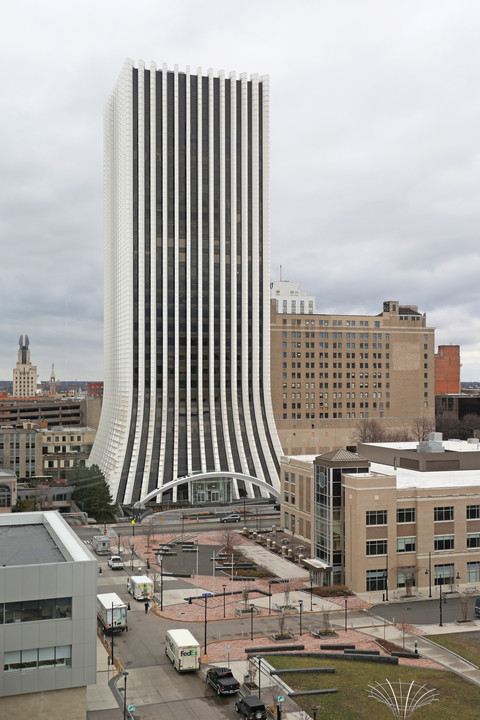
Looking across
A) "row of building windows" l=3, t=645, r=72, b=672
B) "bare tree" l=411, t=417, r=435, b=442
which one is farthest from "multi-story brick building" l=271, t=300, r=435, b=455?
"row of building windows" l=3, t=645, r=72, b=672

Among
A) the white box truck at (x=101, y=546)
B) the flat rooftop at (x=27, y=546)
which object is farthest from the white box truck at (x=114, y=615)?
the white box truck at (x=101, y=546)

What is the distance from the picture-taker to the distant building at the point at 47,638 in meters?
35.7

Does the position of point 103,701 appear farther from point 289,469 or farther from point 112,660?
point 289,469

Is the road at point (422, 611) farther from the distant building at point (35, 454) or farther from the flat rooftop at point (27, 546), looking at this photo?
the distant building at point (35, 454)

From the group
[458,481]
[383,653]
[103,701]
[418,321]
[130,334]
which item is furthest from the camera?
[418,321]

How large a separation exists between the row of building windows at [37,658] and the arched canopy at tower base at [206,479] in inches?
2965

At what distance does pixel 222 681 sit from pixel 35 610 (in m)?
12.8

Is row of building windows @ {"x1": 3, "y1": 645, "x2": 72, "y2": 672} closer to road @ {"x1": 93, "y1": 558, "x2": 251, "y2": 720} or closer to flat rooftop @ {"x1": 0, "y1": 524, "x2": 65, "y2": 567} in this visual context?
flat rooftop @ {"x1": 0, "y1": 524, "x2": 65, "y2": 567}

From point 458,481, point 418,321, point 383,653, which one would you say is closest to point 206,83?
point 418,321

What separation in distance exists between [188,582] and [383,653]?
24.8 meters

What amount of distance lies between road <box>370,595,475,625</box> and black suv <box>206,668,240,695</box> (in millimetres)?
18872

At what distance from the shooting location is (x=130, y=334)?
130 meters

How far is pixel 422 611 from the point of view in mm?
60656

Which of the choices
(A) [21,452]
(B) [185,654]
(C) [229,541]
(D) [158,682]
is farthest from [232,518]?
(D) [158,682]
